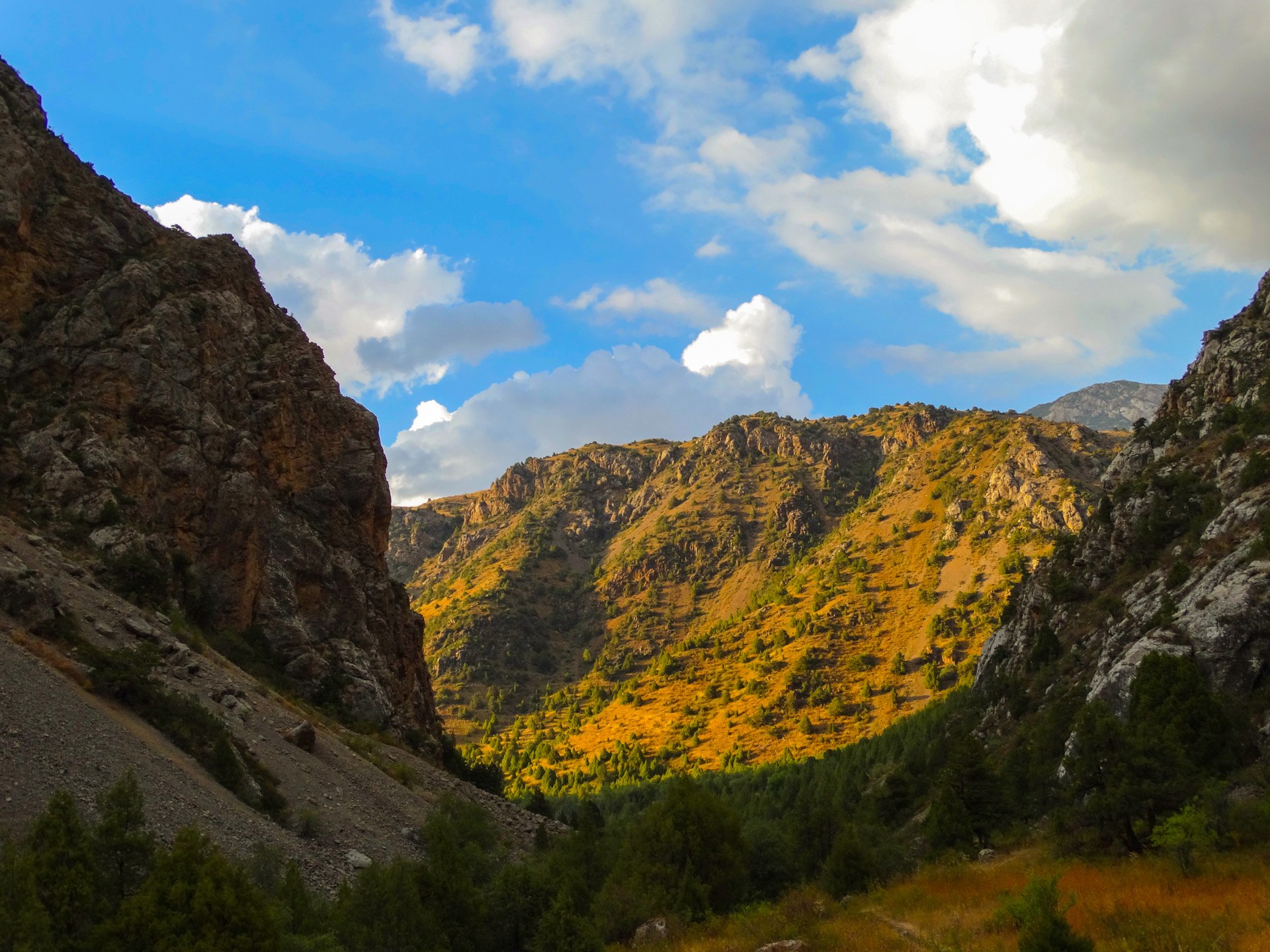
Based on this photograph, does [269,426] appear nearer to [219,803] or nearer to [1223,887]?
[219,803]

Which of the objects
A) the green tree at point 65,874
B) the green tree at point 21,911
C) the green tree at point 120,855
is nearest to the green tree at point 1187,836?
the green tree at point 120,855

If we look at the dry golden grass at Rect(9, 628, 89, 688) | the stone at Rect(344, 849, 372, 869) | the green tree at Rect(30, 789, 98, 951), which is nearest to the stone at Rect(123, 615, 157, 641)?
the dry golden grass at Rect(9, 628, 89, 688)

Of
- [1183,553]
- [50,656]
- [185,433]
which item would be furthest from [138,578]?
[1183,553]

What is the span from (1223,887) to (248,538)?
50819 millimetres

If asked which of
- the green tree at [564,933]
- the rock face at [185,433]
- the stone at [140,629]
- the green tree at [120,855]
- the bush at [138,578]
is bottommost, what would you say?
the green tree at [564,933]

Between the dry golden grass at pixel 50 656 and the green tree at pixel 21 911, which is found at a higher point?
the dry golden grass at pixel 50 656

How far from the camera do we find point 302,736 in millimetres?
34156

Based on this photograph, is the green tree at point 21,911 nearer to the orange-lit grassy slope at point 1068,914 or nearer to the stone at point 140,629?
the orange-lit grassy slope at point 1068,914

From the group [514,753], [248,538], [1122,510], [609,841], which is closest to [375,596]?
[248,538]

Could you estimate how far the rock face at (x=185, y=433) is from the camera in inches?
1734

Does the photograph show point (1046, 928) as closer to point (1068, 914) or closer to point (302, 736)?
point (1068, 914)

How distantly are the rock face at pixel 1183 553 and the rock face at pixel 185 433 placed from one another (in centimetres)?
4638

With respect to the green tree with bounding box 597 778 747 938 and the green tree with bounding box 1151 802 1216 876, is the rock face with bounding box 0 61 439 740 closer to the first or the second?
the green tree with bounding box 597 778 747 938

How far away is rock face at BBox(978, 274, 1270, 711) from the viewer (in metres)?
38.3
